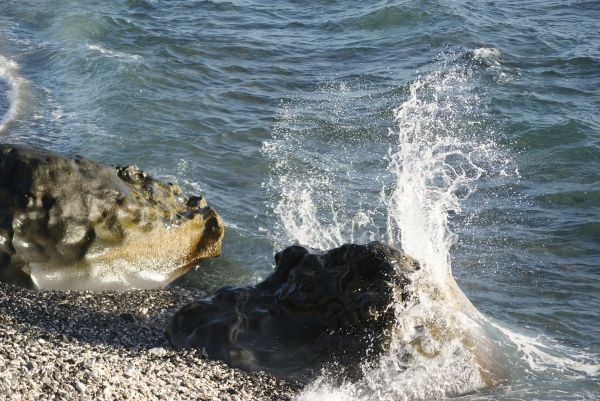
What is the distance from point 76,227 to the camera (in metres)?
9.52

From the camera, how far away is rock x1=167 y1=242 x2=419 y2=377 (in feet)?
26.8

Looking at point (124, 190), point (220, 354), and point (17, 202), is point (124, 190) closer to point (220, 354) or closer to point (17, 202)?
point (17, 202)

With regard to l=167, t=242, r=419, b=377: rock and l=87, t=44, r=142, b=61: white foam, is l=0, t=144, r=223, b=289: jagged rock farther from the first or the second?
l=87, t=44, r=142, b=61: white foam

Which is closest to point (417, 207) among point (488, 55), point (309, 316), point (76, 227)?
point (309, 316)

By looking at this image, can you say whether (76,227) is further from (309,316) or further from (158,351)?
(309,316)

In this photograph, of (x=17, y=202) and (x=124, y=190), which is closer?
(x=17, y=202)

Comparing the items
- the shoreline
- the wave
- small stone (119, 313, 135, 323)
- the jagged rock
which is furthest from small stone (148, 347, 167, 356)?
the jagged rock

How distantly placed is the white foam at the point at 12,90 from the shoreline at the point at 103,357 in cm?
723

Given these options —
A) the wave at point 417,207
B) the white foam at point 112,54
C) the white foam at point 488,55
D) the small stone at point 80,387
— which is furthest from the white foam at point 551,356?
the white foam at point 112,54

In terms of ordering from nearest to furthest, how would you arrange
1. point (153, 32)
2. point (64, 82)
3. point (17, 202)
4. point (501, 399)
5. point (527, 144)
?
point (501, 399)
point (17, 202)
point (527, 144)
point (64, 82)
point (153, 32)

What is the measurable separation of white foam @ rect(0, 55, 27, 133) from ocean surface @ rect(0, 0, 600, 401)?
0.06 meters

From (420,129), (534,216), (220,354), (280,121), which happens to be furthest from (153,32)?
(220,354)

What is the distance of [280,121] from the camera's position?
53.0 feet

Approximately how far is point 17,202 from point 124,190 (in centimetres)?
118
